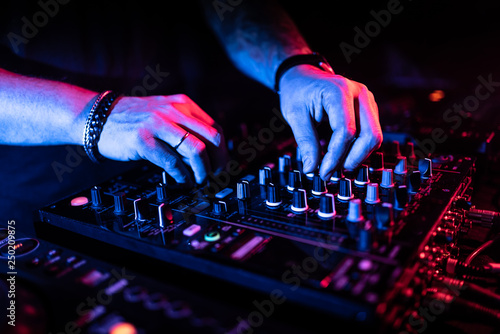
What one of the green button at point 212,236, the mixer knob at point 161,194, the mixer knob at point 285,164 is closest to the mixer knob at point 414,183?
the mixer knob at point 285,164

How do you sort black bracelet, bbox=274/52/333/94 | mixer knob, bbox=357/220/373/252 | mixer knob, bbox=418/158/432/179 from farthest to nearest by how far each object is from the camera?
black bracelet, bbox=274/52/333/94 → mixer knob, bbox=418/158/432/179 → mixer knob, bbox=357/220/373/252

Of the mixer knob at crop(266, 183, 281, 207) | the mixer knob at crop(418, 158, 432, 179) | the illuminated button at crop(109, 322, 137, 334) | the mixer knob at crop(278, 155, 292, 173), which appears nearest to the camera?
the illuminated button at crop(109, 322, 137, 334)

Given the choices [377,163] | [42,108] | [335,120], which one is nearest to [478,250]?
[377,163]

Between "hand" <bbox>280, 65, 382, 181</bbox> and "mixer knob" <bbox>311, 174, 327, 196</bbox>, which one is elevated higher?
"hand" <bbox>280, 65, 382, 181</bbox>

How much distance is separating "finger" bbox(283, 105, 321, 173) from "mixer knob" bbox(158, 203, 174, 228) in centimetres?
37

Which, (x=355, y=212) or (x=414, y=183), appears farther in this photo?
(x=414, y=183)

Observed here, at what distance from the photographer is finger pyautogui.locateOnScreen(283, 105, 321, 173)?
96cm

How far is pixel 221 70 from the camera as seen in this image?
2.24m

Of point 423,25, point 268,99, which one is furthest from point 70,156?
point 423,25

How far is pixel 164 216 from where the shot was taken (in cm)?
79

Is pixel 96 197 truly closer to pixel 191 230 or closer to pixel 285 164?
pixel 191 230

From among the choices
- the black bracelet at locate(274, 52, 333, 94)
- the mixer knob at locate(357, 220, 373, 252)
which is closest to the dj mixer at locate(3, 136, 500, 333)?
the mixer knob at locate(357, 220, 373, 252)

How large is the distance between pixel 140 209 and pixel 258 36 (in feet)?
3.34

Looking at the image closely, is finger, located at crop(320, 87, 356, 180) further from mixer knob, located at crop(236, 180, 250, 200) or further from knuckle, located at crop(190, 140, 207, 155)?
knuckle, located at crop(190, 140, 207, 155)
